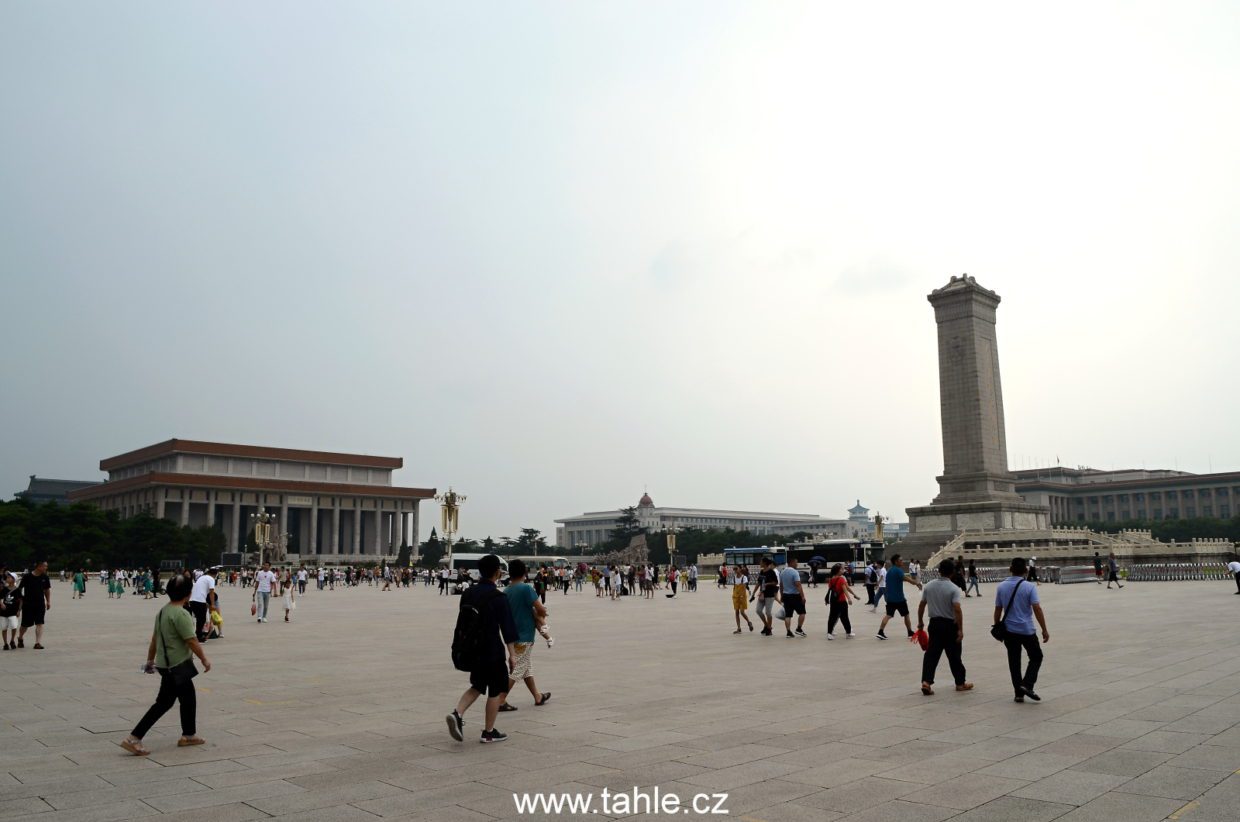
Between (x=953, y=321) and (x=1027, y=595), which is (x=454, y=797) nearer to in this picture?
(x=1027, y=595)

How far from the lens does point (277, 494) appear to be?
11481 centimetres

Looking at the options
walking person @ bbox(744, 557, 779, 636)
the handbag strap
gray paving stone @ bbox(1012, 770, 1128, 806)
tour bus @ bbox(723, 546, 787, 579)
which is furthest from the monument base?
gray paving stone @ bbox(1012, 770, 1128, 806)

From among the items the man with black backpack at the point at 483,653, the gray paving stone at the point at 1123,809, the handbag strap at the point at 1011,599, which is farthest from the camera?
the handbag strap at the point at 1011,599

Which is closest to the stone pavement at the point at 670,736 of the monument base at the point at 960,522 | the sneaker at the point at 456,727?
the sneaker at the point at 456,727

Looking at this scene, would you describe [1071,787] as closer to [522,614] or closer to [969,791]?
[969,791]

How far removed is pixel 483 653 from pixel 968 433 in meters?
63.2

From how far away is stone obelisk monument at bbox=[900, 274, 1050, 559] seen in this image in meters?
63.6

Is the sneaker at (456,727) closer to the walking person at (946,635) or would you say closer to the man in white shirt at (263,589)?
the walking person at (946,635)

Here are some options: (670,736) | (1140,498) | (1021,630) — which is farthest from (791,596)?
(1140,498)

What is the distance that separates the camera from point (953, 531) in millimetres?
63625

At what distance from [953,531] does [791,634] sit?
49.2 m

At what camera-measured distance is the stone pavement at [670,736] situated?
6.08 m

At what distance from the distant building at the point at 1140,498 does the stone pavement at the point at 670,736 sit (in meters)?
122

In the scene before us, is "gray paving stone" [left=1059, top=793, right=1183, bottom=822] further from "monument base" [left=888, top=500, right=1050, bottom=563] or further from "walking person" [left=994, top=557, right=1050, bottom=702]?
"monument base" [left=888, top=500, right=1050, bottom=563]
